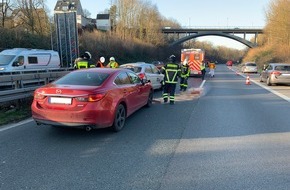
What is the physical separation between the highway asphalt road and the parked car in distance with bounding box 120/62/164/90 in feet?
17.2

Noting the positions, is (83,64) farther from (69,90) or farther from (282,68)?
(282,68)

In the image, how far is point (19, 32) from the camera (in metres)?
28.8

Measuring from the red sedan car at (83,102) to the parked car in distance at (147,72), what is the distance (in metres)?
5.87

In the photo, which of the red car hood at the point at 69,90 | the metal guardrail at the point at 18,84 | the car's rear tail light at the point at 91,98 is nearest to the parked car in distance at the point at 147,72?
the metal guardrail at the point at 18,84

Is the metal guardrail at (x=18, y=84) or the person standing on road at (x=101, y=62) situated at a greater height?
the person standing on road at (x=101, y=62)

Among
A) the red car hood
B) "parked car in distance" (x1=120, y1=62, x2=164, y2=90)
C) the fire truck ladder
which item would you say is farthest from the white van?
the red car hood

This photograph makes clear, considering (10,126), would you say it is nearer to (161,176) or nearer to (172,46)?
(161,176)

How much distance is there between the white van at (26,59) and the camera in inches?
664

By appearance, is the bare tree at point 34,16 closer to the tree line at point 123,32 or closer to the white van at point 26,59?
the tree line at point 123,32

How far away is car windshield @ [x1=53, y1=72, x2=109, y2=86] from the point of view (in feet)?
22.2

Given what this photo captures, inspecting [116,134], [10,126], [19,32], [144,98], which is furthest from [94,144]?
[19,32]

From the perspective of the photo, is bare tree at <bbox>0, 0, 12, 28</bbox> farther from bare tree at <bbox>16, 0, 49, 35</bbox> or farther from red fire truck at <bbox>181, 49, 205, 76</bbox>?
red fire truck at <bbox>181, 49, 205, 76</bbox>

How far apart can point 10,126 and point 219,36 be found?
92.1m

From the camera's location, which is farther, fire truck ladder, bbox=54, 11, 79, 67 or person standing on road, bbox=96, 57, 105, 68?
fire truck ladder, bbox=54, 11, 79, 67
